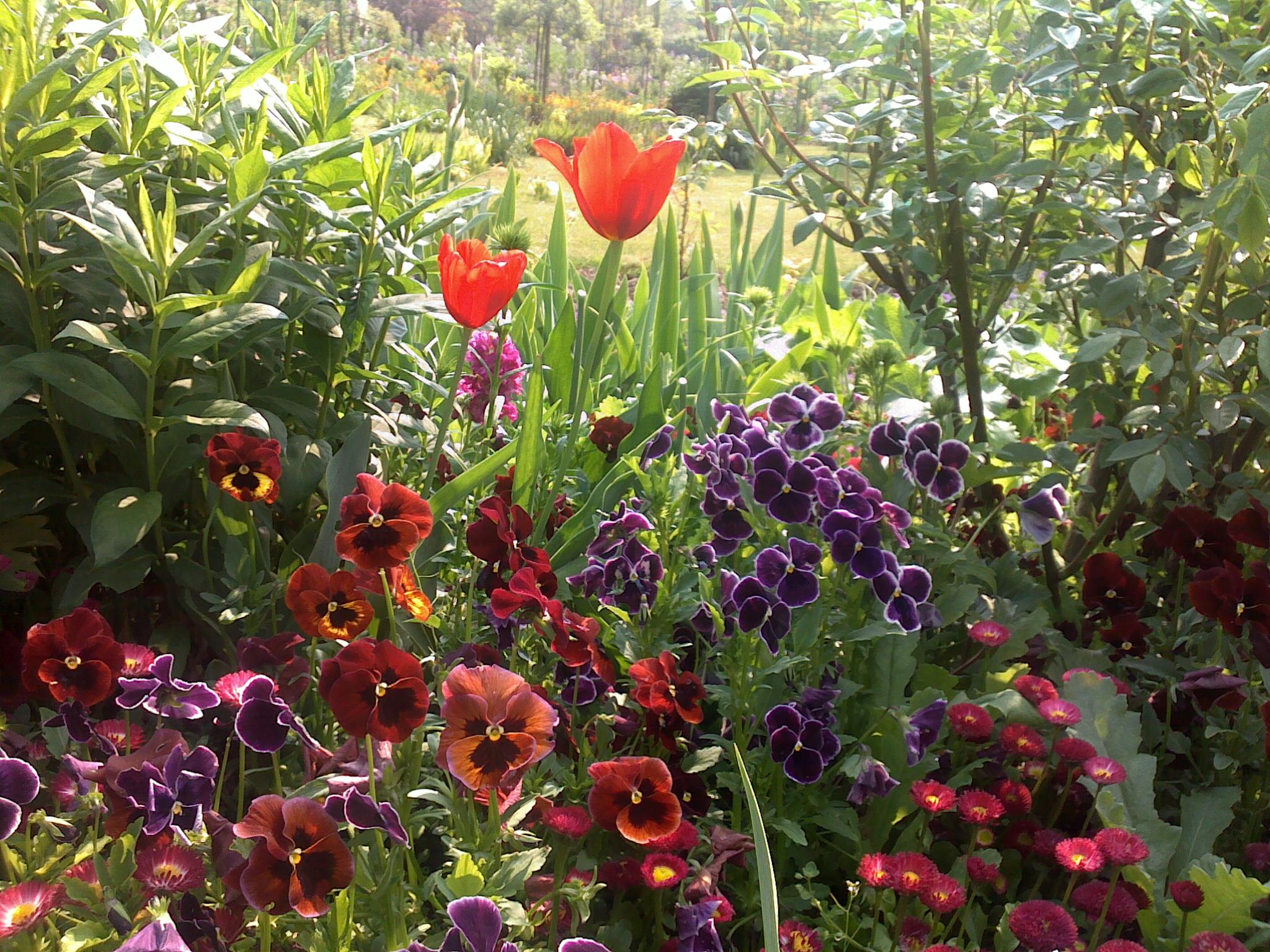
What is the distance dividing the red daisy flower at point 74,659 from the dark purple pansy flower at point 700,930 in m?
0.67

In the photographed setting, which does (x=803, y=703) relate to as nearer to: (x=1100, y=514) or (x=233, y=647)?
(x=233, y=647)

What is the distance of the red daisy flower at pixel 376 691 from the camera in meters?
0.98

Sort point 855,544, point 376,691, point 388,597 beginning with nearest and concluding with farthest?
point 376,691, point 388,597, point 855,544

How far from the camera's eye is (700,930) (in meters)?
1.09

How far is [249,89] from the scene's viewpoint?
167cm

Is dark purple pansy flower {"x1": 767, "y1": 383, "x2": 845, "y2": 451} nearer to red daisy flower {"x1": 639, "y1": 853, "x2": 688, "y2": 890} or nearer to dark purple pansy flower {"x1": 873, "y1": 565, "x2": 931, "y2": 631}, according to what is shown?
dark purple pansy flower {"x1": 873, "y1": 565, "x2": 931, "y2": 631}

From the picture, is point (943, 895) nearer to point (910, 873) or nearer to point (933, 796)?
point (910, 873)

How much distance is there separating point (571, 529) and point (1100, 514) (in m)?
1.37

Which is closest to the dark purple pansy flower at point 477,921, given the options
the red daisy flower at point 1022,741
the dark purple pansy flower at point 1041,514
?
the red daisy flower at point 1022,741

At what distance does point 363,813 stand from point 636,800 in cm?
30

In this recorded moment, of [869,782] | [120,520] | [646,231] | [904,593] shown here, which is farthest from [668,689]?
[646,231]

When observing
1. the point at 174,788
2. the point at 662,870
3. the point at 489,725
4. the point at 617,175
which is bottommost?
the point at 662,870

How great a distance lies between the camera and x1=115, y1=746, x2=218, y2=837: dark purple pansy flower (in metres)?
1.02

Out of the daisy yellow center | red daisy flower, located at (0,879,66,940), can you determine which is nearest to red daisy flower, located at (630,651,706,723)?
the daisy yellow center
